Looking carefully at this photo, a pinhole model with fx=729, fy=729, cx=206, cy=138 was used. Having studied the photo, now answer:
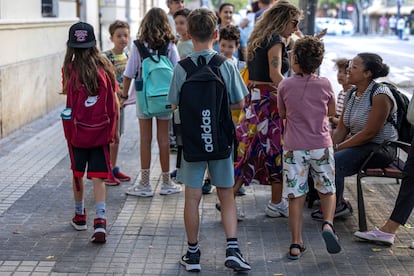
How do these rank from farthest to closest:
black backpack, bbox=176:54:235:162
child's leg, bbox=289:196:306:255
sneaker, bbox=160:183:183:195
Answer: sneaker, bbox=160:183:183:195 < child's leg, bbox=289:196:306:255 < black backpack, bbox=176:54:235:162

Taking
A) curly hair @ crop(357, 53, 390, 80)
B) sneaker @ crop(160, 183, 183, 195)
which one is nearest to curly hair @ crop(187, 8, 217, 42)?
curly hair @ crop(357, 53, 390, 80)

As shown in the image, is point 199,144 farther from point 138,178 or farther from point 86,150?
point 138,178

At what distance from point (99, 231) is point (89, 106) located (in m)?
0.96

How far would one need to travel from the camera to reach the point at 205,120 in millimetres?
4828

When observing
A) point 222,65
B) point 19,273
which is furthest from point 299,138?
point 19,273

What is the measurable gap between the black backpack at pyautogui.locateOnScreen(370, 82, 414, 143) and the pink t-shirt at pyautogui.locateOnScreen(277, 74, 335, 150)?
0.77 metres

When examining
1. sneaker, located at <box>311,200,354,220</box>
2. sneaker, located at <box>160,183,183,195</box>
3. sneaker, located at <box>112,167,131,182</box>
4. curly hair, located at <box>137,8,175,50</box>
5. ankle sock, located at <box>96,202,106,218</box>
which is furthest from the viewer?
sneaker, located at <box>112,167,131,182</box>

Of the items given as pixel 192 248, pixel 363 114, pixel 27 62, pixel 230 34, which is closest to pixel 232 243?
pixel 192 248

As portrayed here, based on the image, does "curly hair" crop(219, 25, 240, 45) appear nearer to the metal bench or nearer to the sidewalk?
the sidewalk

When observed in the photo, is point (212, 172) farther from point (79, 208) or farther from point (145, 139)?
point (145, 139)

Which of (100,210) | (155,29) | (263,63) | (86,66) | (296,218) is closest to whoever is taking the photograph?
(296,218)

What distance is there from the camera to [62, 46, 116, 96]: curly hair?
18.0 ft

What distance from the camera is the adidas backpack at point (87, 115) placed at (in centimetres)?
550

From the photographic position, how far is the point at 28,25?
11617mm
